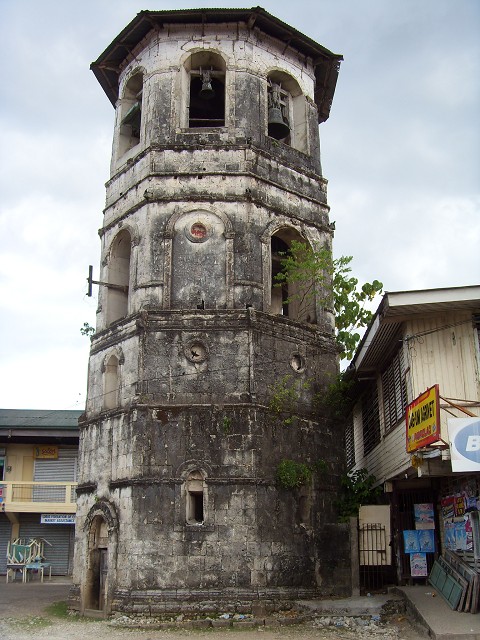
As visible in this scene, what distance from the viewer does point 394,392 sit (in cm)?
1605

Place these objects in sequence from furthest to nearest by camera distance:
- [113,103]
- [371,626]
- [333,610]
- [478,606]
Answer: [113,103] → [333,610] → [371,626] → [478,606]

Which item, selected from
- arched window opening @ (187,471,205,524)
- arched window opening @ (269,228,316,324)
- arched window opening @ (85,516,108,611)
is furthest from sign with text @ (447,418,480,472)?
arched window opening @ (85,516,108,611)

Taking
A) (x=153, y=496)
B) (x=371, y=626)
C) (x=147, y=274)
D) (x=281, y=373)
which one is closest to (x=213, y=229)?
(x=147, y=274)

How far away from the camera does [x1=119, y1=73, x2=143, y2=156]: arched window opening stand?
20.2 metres

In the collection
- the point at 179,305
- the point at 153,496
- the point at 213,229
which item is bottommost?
the point at 153,496

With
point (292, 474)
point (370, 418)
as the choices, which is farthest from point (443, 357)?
point (370, 418)

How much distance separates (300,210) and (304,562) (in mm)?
8674

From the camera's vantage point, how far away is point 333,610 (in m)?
14.4

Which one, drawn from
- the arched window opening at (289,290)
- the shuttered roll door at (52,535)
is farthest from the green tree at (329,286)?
the shuttered roll door at (52,535)

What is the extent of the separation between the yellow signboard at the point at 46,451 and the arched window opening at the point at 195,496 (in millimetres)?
12796

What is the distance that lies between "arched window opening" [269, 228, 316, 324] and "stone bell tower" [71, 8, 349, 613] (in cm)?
8

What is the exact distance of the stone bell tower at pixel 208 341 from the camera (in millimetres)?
15062

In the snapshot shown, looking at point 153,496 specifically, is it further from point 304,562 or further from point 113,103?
point 113,103

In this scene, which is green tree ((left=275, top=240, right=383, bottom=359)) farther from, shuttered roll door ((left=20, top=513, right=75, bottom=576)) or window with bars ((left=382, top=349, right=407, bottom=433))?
shuttered roll door ((left=20, top=513, right=75, bottom=576))
